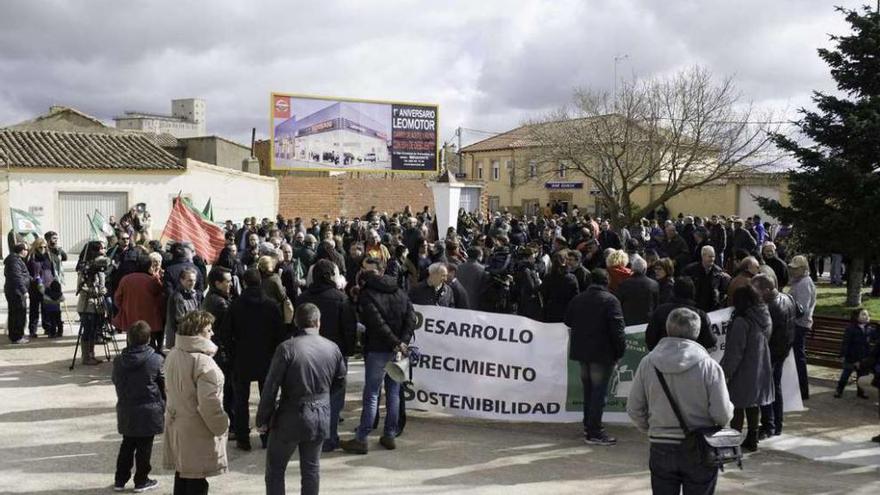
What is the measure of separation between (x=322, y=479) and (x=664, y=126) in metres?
26.9

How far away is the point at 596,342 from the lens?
7.66 meters

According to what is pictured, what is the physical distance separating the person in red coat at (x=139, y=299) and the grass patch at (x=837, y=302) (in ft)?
39.7

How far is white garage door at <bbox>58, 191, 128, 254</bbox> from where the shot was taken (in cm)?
2769

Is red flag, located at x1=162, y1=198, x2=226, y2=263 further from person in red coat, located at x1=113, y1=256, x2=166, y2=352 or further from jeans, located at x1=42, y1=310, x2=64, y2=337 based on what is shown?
person in red coat, located at x1=113, y1=256, x2=166, y2=352

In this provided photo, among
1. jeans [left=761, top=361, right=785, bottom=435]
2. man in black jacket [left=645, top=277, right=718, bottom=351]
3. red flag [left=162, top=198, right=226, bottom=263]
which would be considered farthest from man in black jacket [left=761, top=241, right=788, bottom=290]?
red flag [left=162, top=198, right=226, bottom=263]

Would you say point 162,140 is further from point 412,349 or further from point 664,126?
point 412,349

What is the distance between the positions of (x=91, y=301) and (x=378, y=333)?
547cm

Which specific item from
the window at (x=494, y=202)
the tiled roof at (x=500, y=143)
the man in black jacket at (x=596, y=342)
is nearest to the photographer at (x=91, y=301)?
the man in black jacket at (x=596, y=342)

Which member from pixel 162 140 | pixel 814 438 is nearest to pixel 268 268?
pixel 814 438

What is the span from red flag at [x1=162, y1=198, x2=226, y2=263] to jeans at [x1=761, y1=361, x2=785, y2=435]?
351 inches

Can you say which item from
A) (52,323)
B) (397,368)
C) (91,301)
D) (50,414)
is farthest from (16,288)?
(397,368)

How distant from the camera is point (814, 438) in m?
8.22

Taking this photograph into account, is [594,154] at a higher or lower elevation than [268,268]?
higher

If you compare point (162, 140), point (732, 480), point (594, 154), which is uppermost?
point (162, 140)
